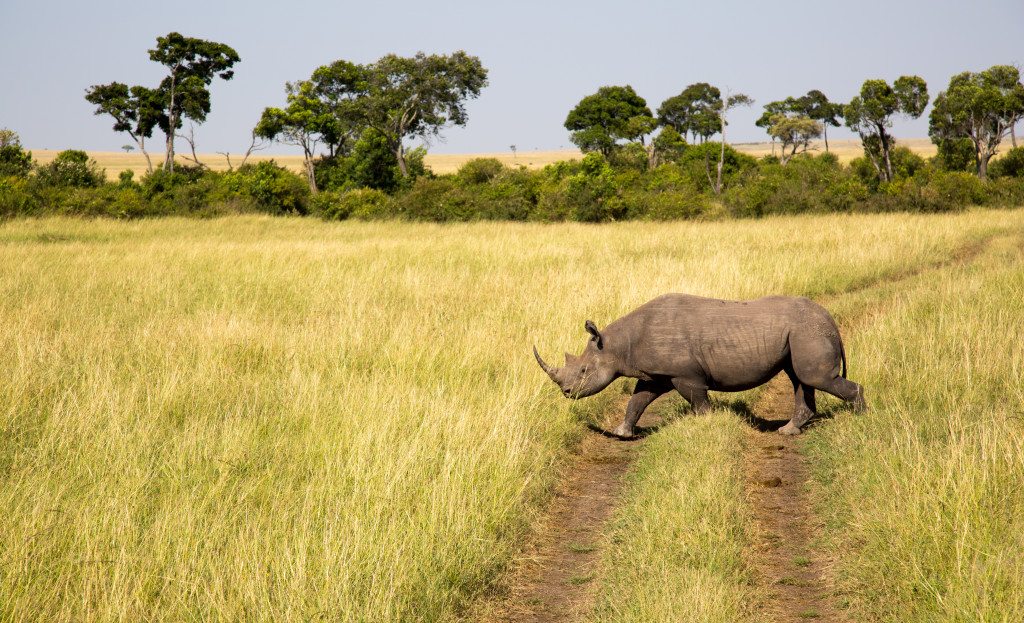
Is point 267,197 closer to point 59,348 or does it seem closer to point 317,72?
point 317,72

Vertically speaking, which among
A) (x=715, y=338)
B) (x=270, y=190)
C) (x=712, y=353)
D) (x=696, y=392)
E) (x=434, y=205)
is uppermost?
(x=270, y=190)

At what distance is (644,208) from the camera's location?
2797 cm

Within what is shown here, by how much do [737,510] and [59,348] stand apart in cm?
555

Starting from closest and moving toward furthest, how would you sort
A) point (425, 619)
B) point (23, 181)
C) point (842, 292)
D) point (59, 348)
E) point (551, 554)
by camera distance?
point (425, 619) → point (551, 554) → point (59, 348) → point (842, 292) → point (23, 181)

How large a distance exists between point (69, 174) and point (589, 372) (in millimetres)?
30821

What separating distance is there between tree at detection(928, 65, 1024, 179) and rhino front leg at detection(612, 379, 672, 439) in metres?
35.0

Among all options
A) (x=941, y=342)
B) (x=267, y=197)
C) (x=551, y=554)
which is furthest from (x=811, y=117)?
(x=551, y=554)

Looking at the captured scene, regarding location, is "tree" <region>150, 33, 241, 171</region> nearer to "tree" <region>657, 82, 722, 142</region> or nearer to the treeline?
the treeline

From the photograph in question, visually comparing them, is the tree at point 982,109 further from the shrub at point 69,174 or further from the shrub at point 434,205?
the shrub at point 69,174

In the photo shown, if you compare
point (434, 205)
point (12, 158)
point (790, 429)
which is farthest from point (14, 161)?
point (790, 429)

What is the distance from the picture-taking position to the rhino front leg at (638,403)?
646 centimetres

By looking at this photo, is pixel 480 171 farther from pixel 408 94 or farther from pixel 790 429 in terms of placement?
pixel 790 429

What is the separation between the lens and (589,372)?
21.5ft

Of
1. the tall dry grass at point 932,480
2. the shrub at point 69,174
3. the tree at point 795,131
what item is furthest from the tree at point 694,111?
the tall dry grass at point 932,480
